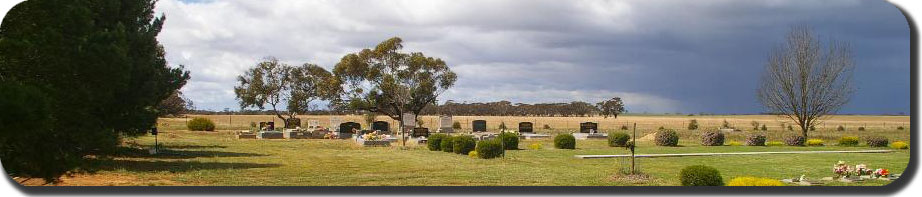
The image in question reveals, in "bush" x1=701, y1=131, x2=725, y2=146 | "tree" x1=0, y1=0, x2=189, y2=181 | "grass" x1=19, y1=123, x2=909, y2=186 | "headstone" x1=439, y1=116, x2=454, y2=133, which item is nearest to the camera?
"tree" x1=0, y1=0, x2=189, y2=181

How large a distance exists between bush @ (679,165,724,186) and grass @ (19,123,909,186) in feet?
4.95

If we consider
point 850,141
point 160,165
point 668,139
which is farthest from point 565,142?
point 160,165

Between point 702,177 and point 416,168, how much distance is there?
8.04 metres

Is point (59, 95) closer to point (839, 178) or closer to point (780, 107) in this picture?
point (839, 178)

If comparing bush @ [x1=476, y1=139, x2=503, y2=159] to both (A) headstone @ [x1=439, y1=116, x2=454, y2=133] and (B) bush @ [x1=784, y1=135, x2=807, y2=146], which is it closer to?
(B) bush @ [x1=784, y1=135, x2=807, y2=146]

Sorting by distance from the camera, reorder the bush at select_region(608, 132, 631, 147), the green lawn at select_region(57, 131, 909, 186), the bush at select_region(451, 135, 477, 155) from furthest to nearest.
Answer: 1. the bush at select_region(608, 132, 631, 147)
2. the bush at select_region(451, 135, 477, 155)
3. the green lawn at select_region(57, 131, 909, 186)

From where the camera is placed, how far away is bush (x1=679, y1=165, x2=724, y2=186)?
1501 centimetres

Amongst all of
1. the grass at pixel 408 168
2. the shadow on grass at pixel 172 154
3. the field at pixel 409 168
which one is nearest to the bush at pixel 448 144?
the grass at pixel 408 168

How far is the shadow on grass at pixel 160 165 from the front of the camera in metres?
19.5

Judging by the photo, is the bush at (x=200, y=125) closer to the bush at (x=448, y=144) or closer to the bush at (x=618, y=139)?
the bush at (x=448, y=144)

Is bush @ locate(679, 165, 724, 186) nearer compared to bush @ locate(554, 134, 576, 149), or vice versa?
bush @ locate(679, 165, 724, 186)

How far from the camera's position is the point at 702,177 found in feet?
49.5

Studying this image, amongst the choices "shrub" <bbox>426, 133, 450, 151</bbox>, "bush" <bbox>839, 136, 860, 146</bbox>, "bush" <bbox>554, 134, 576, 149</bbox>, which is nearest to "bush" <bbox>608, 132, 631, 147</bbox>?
"bush" <bbox>554, 134, 576, 149</bbox>

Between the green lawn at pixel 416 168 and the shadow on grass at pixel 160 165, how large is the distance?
2 cm
